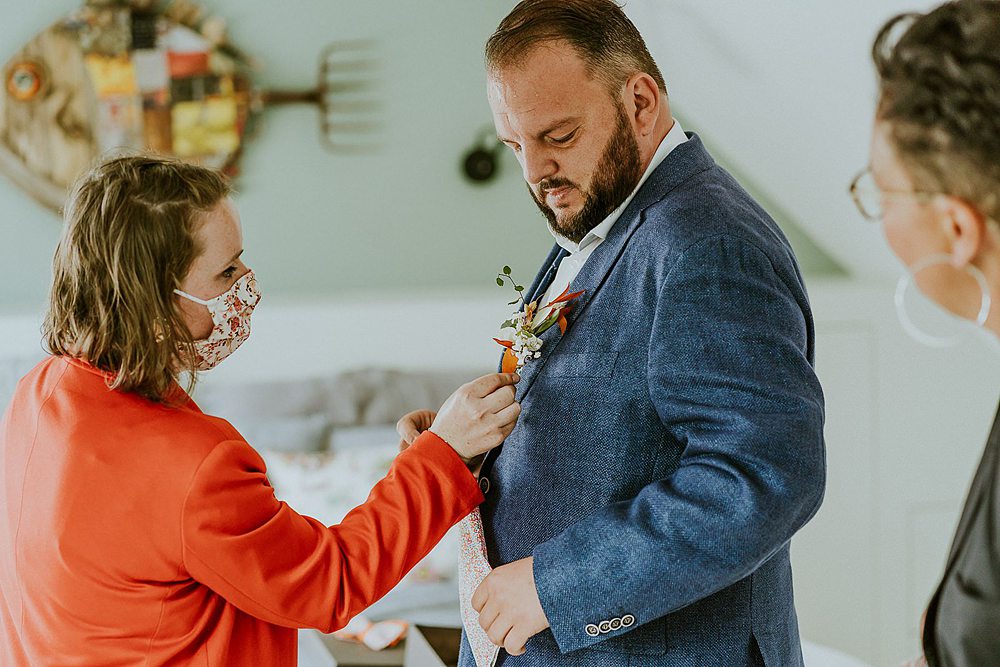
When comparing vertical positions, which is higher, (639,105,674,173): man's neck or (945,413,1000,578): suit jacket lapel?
(639,105,674,173): man's neck

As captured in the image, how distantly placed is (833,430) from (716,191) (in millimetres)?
2318

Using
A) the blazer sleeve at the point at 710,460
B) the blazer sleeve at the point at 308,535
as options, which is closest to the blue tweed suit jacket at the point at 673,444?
the blazer sleeve at the point at 710,460

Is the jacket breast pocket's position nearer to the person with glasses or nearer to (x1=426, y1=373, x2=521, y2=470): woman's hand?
(x1=426, y1=373, x2=521, y2=470): woman's hand

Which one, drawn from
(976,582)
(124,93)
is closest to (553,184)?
(976,582)

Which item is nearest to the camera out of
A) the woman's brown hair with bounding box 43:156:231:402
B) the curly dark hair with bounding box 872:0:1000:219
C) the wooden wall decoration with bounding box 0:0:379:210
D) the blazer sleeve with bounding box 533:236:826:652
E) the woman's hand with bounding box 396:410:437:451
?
the curly dark hair with bounding box 872:0:1000:219

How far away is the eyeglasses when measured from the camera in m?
0.87

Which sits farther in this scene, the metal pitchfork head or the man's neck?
the metal pitchfork head

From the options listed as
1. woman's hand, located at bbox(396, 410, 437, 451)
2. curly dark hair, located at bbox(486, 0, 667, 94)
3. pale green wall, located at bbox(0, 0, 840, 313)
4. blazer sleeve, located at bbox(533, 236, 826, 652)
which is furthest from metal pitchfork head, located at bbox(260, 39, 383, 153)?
blazer sleeve, located at bbox(533, 236, 826, 652)

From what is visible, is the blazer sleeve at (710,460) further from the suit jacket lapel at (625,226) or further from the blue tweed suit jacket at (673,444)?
the suit jacket lapel at (625,226)

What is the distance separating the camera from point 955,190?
0.84 meters

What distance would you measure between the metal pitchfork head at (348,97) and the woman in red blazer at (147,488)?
83.2 inches

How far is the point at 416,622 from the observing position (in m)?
2.69

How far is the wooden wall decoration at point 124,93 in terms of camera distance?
123 inches

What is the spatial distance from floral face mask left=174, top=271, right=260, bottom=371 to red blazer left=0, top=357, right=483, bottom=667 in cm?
13
